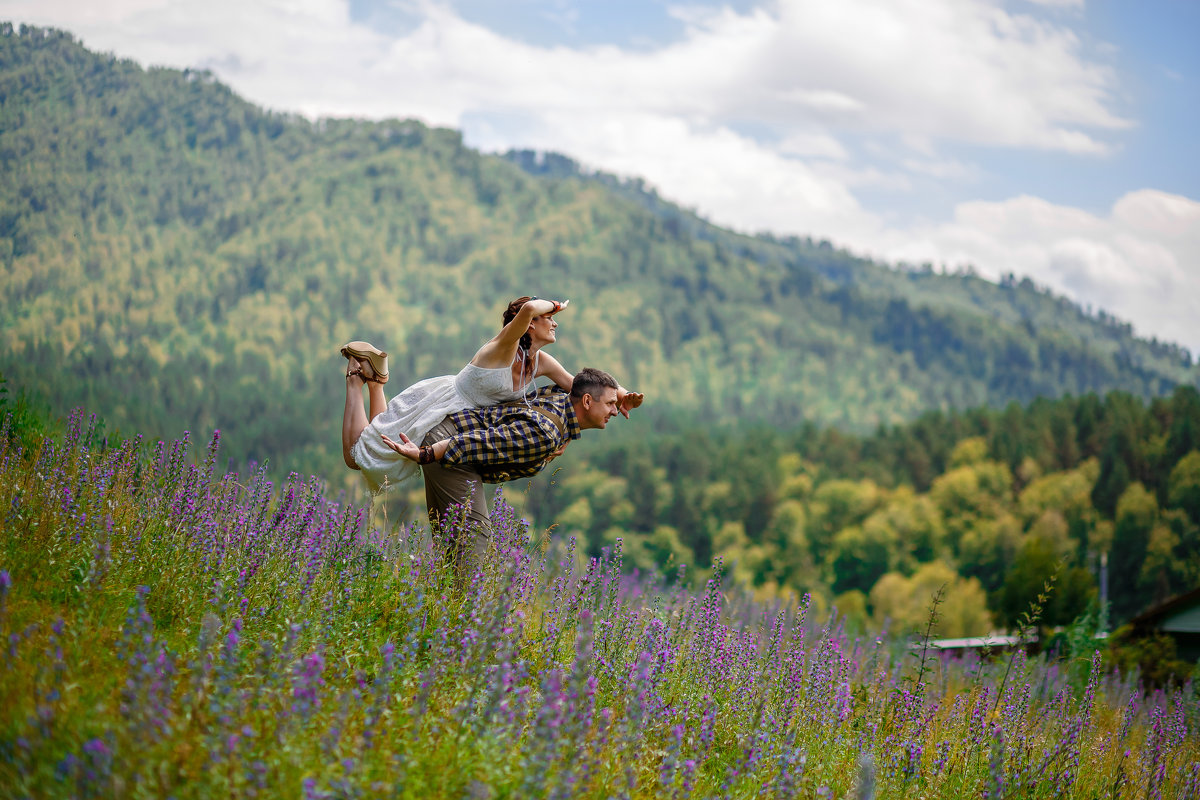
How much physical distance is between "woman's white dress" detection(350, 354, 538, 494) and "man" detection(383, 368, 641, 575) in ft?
0.16

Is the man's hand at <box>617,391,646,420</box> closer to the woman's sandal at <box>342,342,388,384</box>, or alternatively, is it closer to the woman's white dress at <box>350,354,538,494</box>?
the woman's white dress at <box>350,354,538,494</box>

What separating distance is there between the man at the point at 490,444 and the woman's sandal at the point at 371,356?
1.56 ft

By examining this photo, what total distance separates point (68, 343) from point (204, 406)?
1582 centimetres

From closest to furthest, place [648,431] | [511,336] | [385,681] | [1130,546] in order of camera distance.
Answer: [385,681] < [511,336] < [1130,546] < [648,431]

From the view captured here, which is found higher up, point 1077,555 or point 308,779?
point 308,779

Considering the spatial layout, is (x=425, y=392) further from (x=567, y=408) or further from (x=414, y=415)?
(x=567, y=408)

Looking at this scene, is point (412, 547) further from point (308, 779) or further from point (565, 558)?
point (308, 779)

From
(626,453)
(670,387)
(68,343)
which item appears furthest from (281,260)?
(626,453)

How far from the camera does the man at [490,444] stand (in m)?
4.67

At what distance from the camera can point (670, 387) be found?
7397 inches

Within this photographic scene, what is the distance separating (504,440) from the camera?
4.70m

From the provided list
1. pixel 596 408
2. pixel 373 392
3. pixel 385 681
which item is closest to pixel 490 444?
pixel 596 408

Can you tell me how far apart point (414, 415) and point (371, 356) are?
44 cm

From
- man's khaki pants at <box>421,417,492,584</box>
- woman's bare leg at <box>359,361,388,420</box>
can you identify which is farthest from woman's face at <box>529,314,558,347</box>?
woman's bare leg at <box>359,361,388,420</box>
